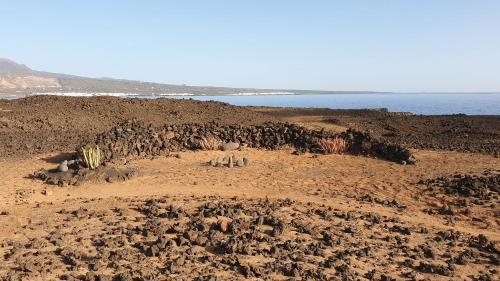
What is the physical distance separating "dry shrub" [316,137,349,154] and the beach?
0.23 metres

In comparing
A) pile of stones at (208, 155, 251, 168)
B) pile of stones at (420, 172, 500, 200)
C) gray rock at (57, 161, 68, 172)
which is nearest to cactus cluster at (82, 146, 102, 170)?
gray rock at (57, 161, 68, 172)

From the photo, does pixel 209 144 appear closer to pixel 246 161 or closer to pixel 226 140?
pixel 226 140

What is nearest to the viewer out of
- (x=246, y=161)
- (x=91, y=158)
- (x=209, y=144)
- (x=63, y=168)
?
(x=63, y=168)

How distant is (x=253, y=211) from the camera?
7.28m

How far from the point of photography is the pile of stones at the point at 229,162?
38.5 feet

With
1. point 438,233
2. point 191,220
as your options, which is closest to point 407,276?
point 438,233

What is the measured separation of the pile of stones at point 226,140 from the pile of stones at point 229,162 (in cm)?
199

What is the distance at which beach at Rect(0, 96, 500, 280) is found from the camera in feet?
17.4

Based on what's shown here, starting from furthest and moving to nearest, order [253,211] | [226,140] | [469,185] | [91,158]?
[226,140] < [91,158] < [469,185] < [253,211]

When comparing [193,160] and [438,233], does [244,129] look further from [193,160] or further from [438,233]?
[438,233]

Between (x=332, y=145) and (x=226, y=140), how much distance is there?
3.52m

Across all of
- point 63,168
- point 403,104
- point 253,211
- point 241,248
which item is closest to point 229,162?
point 63,168

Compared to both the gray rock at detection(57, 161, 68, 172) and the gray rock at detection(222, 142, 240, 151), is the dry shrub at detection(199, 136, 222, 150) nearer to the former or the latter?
the gray rock at detection(222, 142, 240, 151)

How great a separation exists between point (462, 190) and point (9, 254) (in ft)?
27.7
